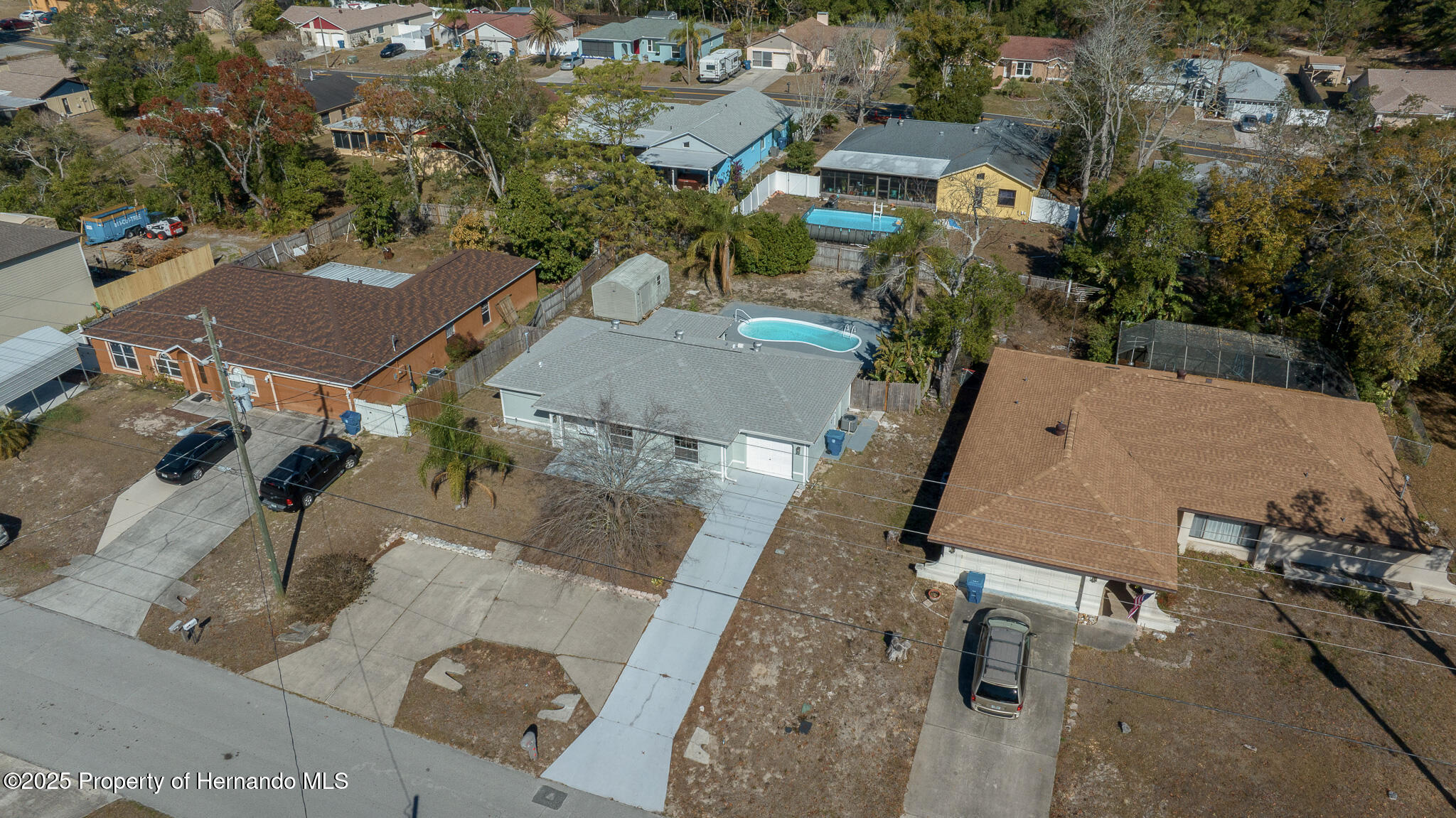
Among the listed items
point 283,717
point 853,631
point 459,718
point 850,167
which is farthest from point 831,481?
point 850,167

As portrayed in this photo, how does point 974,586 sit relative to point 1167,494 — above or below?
below

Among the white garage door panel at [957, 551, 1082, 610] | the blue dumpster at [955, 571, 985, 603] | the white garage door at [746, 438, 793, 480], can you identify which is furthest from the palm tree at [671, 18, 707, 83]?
the blue dumpster at [955, 571, 985, 603]

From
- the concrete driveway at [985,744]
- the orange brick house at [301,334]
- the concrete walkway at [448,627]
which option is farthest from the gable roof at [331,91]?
the concrete driveway at [985,744]

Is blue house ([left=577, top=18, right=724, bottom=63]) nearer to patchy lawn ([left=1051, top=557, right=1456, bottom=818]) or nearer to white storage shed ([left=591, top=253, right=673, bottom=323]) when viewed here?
white storage shed ([left=591, top=253, right=673, bottom=323])

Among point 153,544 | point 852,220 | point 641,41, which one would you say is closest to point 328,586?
point 153,544

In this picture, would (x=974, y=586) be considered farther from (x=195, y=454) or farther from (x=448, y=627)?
(x=195, y=454)

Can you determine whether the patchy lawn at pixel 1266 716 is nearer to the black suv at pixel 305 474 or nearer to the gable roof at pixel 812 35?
the black suv at pixel 305 474
